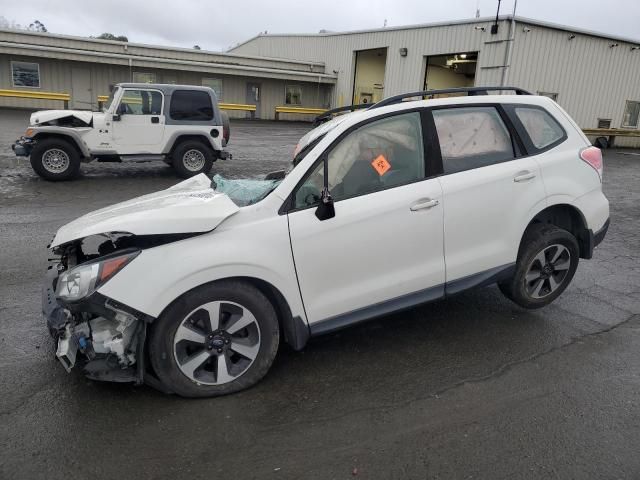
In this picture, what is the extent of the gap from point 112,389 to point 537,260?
3.36 meters

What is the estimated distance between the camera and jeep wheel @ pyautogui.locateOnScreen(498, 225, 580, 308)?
4219 mm

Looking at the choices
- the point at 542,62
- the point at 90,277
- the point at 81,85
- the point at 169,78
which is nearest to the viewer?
the point at 90,277

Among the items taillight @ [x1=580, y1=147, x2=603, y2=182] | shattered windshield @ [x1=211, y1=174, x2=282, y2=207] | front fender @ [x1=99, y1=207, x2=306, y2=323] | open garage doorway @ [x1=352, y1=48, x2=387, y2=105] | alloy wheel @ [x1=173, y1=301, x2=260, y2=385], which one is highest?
open garage doorway @ [x1=352, y1=48, x2=387, y2=105]

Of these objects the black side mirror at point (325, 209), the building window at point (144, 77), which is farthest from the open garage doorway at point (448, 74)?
the black side mirror at point (325, 209)

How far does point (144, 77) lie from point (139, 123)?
63.2ft

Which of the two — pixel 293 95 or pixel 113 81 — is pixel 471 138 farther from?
pixel 293 95

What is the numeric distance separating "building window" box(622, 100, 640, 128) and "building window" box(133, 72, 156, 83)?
24.6 m

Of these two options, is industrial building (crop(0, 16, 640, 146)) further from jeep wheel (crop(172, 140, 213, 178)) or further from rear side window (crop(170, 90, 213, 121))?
jeep wheel (crop(172, 140, 213, 178))

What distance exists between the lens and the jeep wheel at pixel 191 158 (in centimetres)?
1177

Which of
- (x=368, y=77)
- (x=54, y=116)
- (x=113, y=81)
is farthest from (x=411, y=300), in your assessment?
(x=368, y=77)

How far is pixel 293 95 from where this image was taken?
33094mm

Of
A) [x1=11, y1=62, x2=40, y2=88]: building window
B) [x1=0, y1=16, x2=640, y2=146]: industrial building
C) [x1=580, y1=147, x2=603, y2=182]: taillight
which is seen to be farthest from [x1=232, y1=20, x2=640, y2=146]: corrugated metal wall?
[x1=580, y1=147, x2=603, y2=182]: taillight

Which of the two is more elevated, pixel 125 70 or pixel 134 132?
pixel 125 70

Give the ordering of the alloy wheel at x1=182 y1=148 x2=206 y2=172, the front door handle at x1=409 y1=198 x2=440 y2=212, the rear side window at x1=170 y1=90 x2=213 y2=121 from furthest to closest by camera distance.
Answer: the alloy wheel at x1=182 y1=148 x2=206 y2=172, the rear side window at x1=170 y1=90 x2=213 y2=121, the front door handle at x1=409 y1=198 x2=440 y2=212
